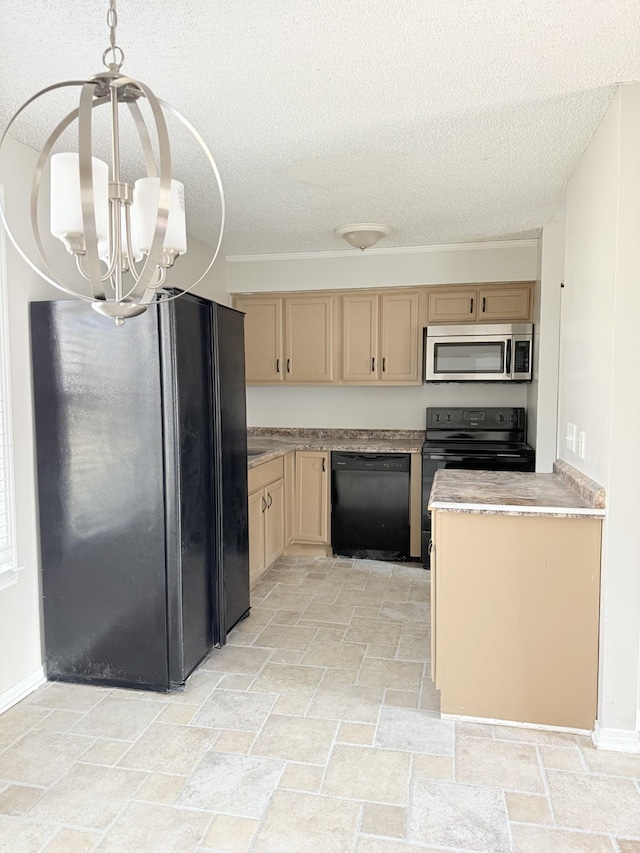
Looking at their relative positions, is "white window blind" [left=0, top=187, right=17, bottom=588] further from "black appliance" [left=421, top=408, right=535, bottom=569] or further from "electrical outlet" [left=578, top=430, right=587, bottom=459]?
"black appliance" [left=421, top=408, right=535, bottom=569]

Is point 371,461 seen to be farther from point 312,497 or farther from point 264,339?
point 264,339

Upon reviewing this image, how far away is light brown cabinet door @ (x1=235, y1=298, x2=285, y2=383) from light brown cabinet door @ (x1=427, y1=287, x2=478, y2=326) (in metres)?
1.22

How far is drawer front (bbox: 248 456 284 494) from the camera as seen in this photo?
384 centimetres

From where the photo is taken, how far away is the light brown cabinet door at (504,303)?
446 centimetres

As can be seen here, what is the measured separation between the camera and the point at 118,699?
8.48ft

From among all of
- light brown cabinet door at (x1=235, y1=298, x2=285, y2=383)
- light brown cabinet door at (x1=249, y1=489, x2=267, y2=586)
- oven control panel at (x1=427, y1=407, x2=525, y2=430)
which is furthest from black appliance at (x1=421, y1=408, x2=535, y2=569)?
light brown cabinet door at (x1=235, y1=298, x2=285, y2=383)

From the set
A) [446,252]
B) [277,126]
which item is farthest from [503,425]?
[277,126]

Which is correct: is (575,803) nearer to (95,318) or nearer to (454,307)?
(95,318)

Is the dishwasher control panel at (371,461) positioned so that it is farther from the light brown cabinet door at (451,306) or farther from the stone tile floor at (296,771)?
the stone tile floor at (296,771)

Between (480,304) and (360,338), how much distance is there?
0.94 m

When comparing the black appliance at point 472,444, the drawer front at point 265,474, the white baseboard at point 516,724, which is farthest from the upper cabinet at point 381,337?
the white baseboard at point 516,724

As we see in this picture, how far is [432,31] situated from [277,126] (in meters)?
0.82

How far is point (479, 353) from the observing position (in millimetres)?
4445

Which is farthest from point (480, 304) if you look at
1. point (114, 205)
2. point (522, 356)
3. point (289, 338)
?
point (114, 205)
